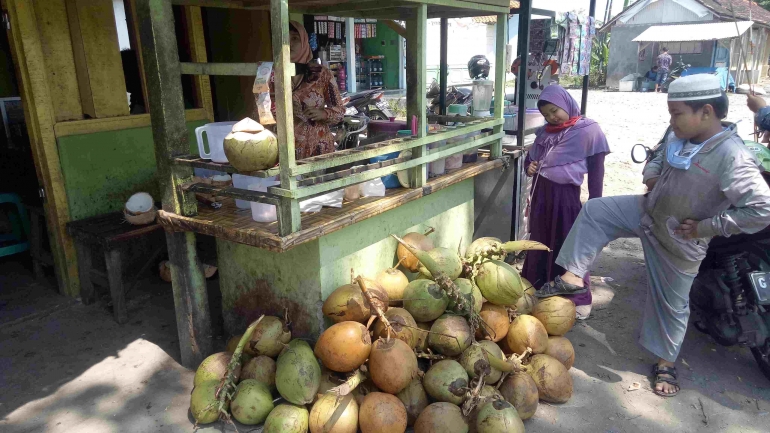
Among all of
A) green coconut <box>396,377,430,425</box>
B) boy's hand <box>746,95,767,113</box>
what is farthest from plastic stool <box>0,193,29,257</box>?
boy's hand <box>746,95,767,113</box>

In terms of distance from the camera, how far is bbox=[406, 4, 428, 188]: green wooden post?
3.01 m

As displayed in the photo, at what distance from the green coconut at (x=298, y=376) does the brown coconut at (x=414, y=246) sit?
898 millimetres

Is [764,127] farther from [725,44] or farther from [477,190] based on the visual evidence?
[725,44]

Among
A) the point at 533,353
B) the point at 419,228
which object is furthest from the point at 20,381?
the point at 533,353

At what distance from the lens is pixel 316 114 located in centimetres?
337

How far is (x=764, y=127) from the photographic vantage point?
12.2 ft

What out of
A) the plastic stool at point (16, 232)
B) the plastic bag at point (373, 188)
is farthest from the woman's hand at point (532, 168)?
the plastic stool at point (16, 232)

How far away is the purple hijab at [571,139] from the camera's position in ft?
11.7

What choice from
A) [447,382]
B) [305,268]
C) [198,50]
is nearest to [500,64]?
[305,268]

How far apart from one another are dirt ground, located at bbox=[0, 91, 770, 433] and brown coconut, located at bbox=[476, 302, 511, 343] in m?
0.43

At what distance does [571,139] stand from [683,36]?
2031cm

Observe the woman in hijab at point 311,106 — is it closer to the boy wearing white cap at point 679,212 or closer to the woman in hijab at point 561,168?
the woman in hijab at point 561,168

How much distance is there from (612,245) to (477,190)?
174 cm

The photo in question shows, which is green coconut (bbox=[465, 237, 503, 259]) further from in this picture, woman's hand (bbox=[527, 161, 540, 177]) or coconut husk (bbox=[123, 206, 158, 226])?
coconut husk (bbox=[123, 206, 158, 226])
